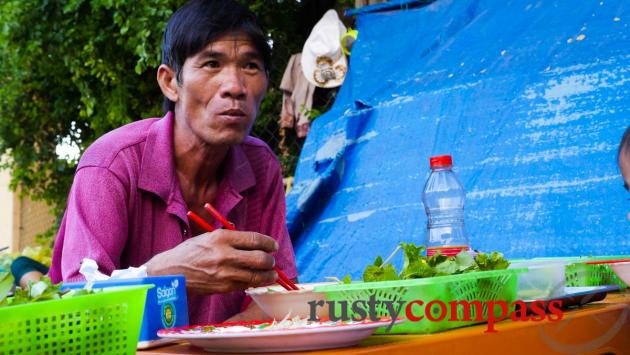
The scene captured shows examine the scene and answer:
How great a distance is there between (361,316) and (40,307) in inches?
20.5

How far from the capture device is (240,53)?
213 cm

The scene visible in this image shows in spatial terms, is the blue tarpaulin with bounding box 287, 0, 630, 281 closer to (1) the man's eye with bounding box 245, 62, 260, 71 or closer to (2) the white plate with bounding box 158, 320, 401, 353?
(1) the man's eye with bounding box 245, 62, 260, 71

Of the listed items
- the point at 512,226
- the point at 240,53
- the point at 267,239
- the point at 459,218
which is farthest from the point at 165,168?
the point at 512,226

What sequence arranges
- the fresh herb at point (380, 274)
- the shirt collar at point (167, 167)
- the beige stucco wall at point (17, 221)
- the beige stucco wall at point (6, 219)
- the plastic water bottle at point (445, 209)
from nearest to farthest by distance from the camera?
the fresh herb at point (380, 274) → the shirt collar at point (167, 167) → the plastic water bottle at point (445, 209) → the beige stucco wall at point (17, 221) → the beige stucco wall at point (6, 219)

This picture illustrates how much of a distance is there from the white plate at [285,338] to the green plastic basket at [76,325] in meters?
0.10

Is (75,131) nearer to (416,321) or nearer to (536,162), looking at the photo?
(536,162)

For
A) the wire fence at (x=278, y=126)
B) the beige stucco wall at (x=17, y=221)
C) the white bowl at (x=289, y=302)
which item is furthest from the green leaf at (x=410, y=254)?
the beige stucco wall at (x=17, y=221)

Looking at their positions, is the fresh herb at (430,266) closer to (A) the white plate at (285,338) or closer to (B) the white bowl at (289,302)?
(B) the white bowl at (289,302)

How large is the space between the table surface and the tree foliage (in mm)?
4774

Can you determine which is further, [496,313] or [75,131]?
[75,131]

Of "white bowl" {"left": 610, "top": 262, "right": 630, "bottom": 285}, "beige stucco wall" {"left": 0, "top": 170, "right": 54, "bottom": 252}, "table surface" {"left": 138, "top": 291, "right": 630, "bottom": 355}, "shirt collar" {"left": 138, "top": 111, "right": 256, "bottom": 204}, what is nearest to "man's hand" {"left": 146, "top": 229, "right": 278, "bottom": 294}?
"table surface" {"left": 138, "top": 291, "right": 630, "bottom": 355}

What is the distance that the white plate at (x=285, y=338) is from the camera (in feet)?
3.46

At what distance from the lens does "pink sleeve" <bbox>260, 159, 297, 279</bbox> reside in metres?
2.33

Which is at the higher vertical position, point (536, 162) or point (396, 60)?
point (396, 60)
